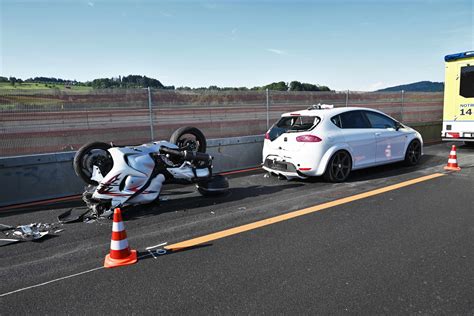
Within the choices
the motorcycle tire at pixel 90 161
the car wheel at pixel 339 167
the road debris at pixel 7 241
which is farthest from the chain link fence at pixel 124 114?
the car wheel at pixel 339 167

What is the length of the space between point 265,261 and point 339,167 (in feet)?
13.5

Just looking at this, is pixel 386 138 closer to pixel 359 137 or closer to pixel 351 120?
pixel 359 137

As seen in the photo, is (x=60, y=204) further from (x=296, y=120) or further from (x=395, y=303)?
(x=395, y=303)

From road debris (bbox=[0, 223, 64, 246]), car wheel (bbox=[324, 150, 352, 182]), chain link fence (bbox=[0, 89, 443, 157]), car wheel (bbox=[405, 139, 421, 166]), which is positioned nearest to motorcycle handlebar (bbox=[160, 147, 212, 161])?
road debris (bbox=[0, 223, 64, 246])

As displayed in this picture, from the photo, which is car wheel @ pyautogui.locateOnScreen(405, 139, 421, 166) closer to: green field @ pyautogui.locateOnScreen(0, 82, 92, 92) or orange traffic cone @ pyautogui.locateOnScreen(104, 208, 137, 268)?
orange traffic cone @ pyautogui.locateOnScreen(104, 208, 137, 268)

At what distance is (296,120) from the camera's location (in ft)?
25.2

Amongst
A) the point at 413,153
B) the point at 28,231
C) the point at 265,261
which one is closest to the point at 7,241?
the point at 28,231

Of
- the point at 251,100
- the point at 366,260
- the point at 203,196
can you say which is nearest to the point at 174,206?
the point at 203,196

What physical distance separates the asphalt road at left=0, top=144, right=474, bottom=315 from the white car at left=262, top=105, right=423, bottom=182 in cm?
113

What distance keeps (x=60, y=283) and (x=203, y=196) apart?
3.28 meters

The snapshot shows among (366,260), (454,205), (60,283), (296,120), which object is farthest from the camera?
(296,120)

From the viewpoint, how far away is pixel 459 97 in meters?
11.7

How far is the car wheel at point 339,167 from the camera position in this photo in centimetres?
720

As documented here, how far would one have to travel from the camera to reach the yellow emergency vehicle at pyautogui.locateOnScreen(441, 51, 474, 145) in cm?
1137
